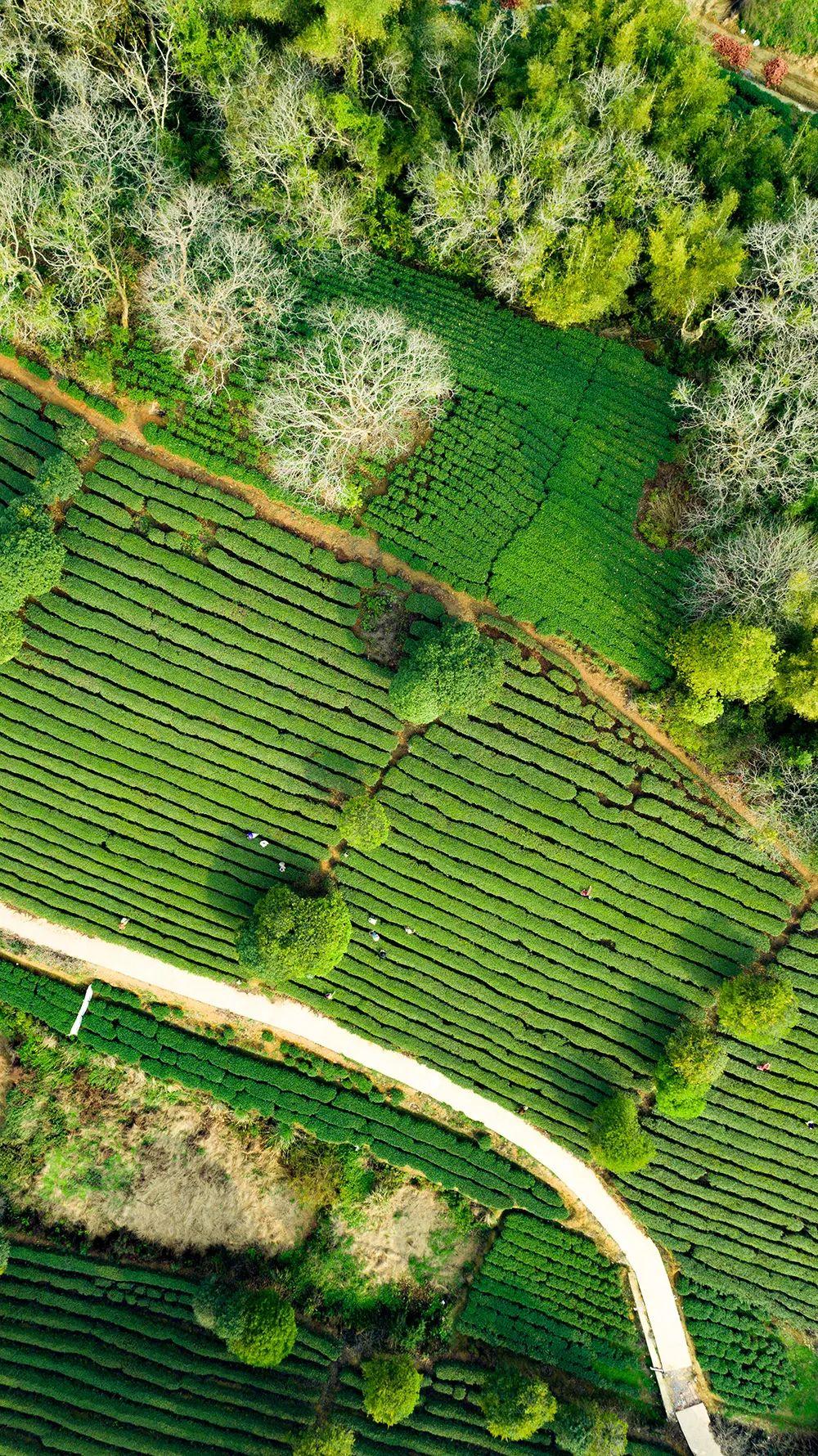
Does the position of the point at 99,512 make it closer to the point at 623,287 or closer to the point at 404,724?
the point at 404,724

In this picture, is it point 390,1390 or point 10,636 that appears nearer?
point 390,1390

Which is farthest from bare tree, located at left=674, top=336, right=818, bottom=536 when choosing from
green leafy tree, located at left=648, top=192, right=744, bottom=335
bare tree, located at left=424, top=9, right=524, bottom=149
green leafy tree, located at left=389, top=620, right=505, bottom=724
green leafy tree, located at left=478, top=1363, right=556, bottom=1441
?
green leafy tree, located at left=478, top=1363, right=556, bottom=1441

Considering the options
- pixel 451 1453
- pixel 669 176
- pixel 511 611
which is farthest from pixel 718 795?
pixel 451 1453

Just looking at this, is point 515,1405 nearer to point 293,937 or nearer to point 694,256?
point 293,937

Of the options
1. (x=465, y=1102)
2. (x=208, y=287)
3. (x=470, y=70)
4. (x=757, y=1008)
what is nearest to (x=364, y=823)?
(x=465, y=1102)

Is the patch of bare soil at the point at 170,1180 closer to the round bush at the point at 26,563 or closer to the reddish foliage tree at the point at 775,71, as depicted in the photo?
the round bush at the point at 26,563

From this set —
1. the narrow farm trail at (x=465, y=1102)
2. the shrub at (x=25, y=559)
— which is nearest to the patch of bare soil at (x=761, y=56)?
the shrub at (x=25, y=559)

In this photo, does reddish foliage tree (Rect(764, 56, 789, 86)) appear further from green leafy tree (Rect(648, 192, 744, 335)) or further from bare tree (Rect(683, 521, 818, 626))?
bare tree (Rect(683, 521, 818, 626))
